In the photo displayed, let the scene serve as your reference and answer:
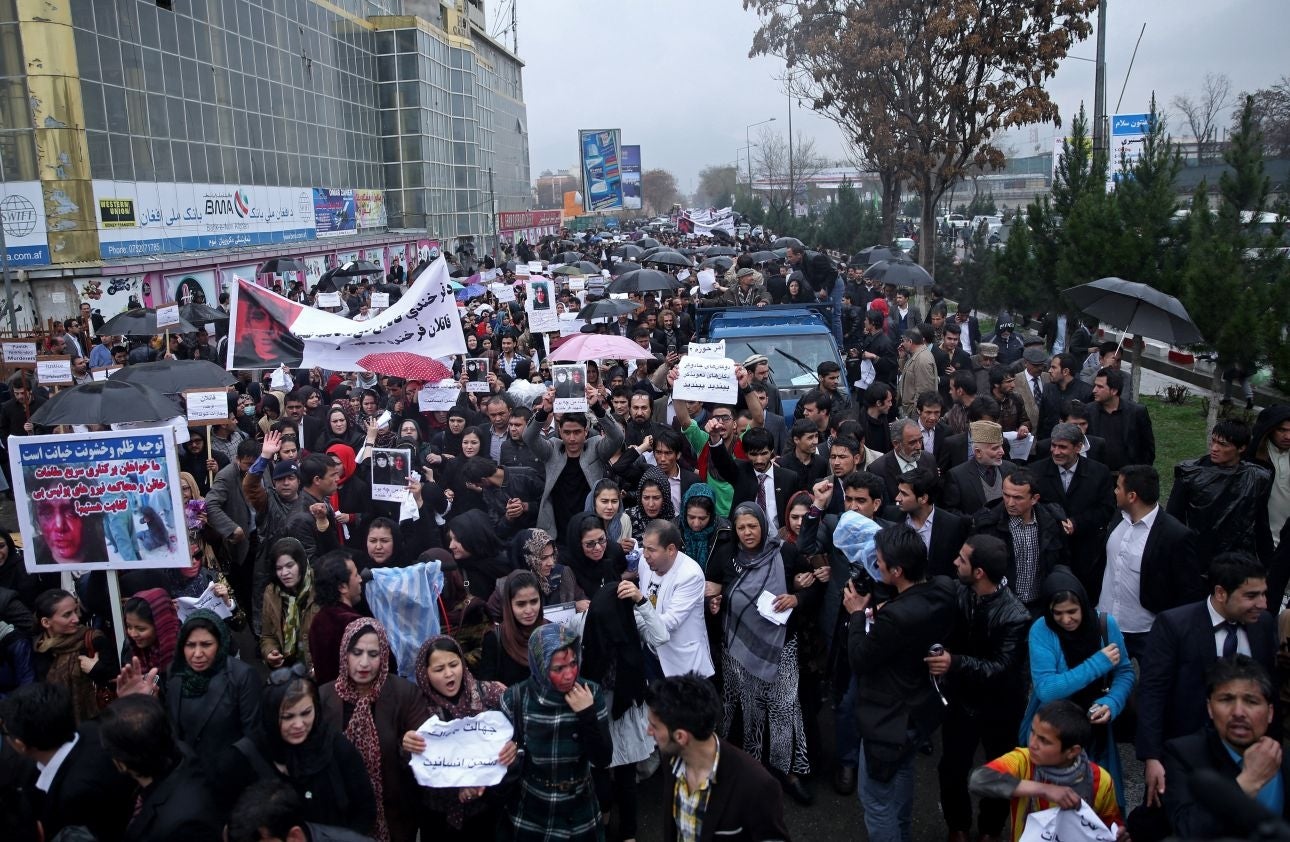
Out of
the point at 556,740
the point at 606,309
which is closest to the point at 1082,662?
the point at 556,740

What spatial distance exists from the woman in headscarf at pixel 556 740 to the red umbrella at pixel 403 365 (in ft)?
17.1

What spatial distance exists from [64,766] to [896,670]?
3.40 metres

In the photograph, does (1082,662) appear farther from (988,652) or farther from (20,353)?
(20,353)

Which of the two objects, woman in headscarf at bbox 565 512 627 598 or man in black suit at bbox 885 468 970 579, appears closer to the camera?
woman in headscarf at bbox 565 512 627 598

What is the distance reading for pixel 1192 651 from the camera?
4.18 metres

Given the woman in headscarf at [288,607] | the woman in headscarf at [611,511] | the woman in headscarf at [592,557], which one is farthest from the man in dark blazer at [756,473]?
the woman in headscarf at [288,607]

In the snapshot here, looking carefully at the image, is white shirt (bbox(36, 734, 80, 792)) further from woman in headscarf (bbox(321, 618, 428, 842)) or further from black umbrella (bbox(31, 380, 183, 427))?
black umbrella (bbox(31, 380, 183, 427))

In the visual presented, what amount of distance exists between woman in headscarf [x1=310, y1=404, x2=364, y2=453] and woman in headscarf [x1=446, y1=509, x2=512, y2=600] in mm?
2722

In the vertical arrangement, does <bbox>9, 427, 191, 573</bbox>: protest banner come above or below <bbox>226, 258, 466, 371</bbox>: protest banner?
below

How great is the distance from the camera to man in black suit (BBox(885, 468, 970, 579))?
5602 millimetres

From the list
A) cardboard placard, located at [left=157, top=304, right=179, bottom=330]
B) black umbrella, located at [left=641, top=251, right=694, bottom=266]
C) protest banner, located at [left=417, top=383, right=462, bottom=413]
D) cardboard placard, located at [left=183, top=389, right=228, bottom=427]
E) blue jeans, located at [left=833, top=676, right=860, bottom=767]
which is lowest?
blue jeans, located at [left=833, top=676, right=860, bottom=767]

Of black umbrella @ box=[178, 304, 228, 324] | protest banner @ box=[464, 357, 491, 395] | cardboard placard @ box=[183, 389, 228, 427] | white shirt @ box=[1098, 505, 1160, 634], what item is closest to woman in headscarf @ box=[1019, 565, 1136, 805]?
white shirt @ box=[1098, 505, 1160, 634]

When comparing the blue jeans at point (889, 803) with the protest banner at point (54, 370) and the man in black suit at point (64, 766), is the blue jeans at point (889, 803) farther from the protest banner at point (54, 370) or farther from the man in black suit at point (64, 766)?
the protest banner at point (54, 370)

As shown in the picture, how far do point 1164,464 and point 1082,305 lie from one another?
3.03m
